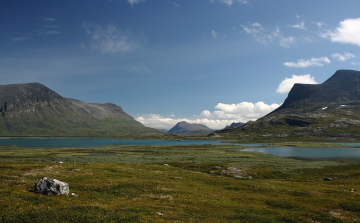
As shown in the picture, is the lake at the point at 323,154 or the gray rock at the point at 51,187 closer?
the gray rock at the point at 51,187

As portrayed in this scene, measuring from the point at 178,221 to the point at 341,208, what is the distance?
2631 centimetres

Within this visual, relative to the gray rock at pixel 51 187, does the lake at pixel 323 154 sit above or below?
below

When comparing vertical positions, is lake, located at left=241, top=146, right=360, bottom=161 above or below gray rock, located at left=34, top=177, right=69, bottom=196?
below

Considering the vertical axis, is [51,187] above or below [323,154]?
above

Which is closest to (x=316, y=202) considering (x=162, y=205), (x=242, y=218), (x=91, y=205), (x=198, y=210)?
(x=242, y=218)

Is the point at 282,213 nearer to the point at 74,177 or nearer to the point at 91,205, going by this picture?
the point at 91,205

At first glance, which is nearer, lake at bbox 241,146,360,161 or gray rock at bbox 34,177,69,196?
gray rock at bbox 34,177,69,196

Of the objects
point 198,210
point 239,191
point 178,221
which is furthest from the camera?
point 239,191

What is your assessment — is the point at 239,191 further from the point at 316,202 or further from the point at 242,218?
the point at 242,218

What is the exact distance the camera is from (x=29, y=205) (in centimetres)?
2411

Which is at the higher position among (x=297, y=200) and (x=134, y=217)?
(x=134, y=217)

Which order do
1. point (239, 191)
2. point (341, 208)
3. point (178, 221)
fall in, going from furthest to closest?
point (239, 191) → point (341, 208) → point (178, 221)

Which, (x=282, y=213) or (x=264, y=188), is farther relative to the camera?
(x=264, y=188)

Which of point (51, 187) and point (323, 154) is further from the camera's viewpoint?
point (323, 154)
